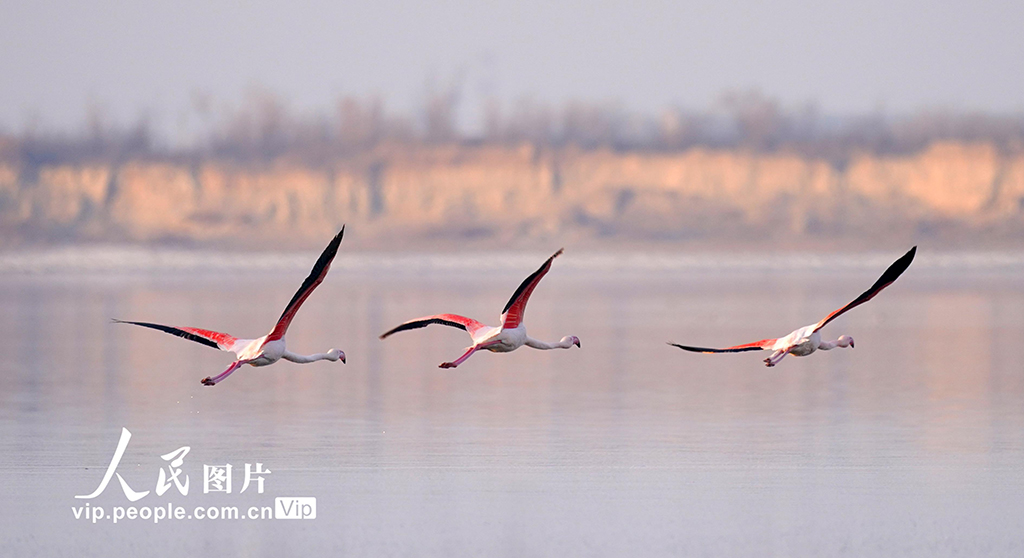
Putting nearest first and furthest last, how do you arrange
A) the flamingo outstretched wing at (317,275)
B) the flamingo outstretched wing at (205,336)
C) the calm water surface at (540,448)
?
the flamingo outstretched wing at (317,275) < the calm water surface at (540,448) < the flamingo outstretched wing at (205,336)

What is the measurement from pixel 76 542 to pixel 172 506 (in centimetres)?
179

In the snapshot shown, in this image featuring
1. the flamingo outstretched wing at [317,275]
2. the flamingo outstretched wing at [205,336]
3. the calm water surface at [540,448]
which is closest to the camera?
the flamingo outstretched wing at [317,275]

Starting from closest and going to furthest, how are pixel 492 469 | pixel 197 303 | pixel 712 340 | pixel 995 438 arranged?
pixel 492 469 → pixel 995 438 → pixel 712 340 → pixel 197 303

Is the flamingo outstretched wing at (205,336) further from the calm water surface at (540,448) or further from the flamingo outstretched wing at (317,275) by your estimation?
the calm water surface at (540,448)

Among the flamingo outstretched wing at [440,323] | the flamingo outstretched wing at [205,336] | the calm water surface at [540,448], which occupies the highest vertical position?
the flamingo outstretched wing at [440,323]

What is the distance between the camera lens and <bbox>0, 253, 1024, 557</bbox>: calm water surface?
17000 mm

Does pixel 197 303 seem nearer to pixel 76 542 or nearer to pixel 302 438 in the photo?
pixel 302 438

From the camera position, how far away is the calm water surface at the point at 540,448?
55.8 feet

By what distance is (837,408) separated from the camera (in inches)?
1058

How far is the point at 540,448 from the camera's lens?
72.4ft

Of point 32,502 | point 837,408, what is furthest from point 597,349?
point 32,502

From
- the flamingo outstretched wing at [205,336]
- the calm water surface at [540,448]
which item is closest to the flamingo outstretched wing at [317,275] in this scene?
the flamingo outstretched wing at [205,336]

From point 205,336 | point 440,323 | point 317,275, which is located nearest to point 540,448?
point 440,323

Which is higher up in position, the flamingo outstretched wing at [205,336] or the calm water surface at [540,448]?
the flamingo outstretched wing at [205,336]
